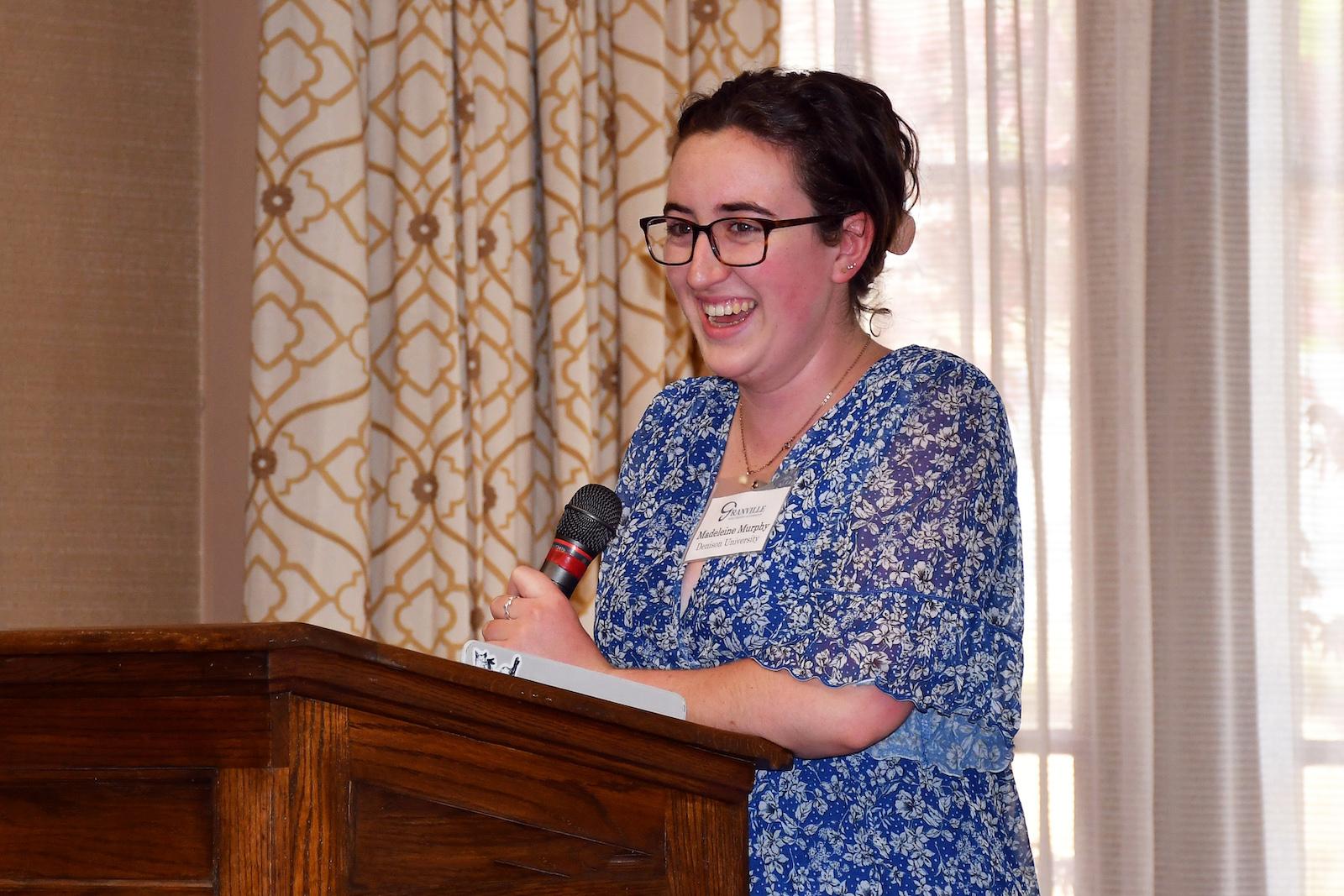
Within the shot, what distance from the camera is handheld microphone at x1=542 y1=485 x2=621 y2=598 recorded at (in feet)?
4.86

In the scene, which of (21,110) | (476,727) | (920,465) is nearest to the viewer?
(476,727)

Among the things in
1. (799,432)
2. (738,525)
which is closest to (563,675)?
(738,525)

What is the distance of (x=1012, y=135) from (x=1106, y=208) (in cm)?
26

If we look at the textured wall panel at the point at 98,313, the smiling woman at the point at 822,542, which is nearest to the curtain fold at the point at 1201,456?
the smiling woman at the point at 822,542

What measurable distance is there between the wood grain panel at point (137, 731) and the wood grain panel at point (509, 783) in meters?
0.07

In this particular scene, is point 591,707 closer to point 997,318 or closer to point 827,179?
point 827,179

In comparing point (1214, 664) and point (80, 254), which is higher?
point (80, 254)

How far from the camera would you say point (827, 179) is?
167cm

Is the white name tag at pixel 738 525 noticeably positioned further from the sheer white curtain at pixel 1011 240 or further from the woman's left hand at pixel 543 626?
the sheer white curtain at pixel 1011 240

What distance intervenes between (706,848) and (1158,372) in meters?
2.15

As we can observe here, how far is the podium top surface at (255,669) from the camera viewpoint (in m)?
0.78

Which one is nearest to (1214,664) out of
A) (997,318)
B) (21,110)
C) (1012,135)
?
(997,318)

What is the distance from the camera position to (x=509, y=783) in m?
0.90

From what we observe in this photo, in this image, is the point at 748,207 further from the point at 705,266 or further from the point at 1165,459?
the point at 1165,459
